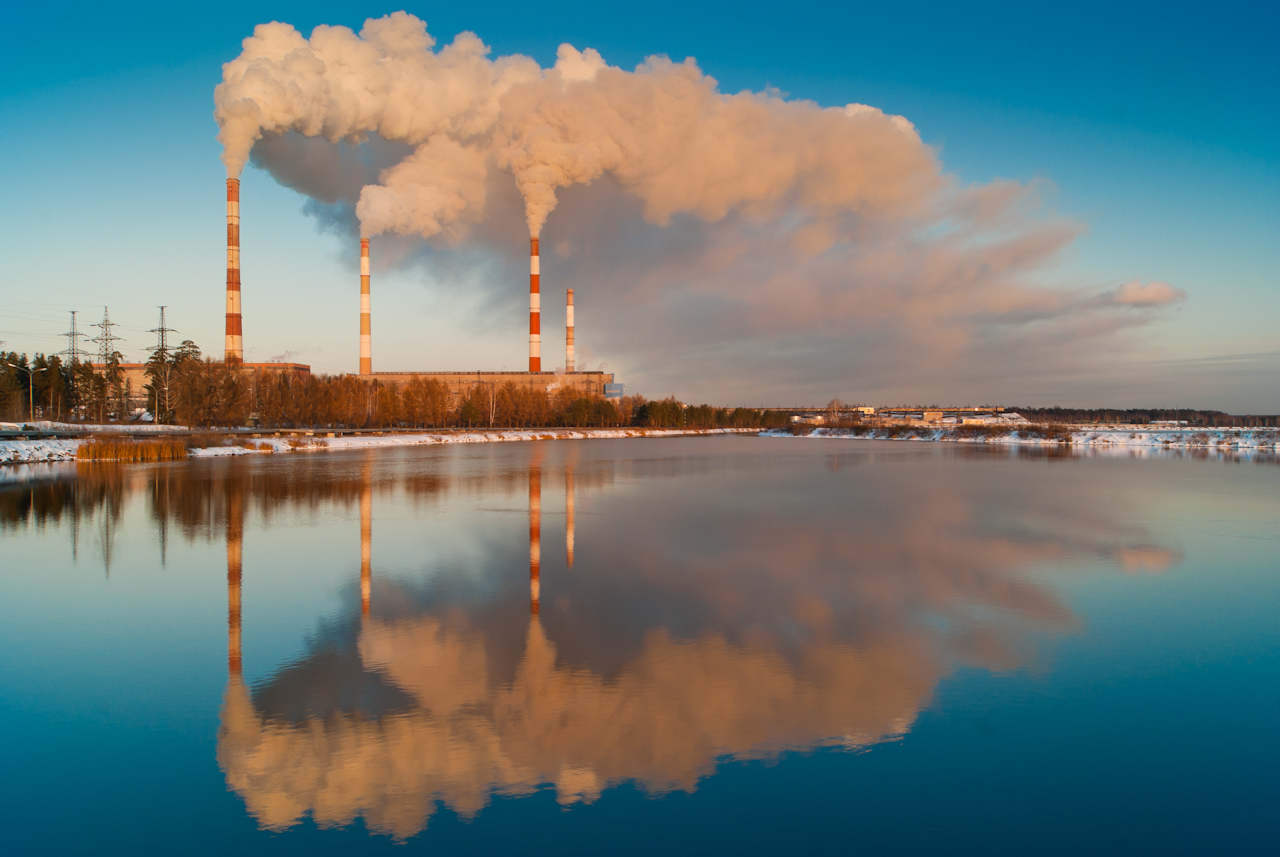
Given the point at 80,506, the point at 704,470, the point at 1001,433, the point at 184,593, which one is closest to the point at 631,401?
the point at 1001,433

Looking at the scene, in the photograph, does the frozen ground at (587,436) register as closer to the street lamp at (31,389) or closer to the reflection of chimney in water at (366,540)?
the street lamp at (31,389)

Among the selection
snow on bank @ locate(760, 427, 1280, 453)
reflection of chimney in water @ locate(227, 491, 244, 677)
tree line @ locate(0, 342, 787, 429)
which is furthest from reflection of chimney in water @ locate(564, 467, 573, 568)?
snow on bank @ locate(760, 427, 1280, 453)

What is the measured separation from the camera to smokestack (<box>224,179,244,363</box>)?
186 ft

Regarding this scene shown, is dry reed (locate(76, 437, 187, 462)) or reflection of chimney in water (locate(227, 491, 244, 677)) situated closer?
reflection of chimney in water (locate(227, 491, 244, 677))

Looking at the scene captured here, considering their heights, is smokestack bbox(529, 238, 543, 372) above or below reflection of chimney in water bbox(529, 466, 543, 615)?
above

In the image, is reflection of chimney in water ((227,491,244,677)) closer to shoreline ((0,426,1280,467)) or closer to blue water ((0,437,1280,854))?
blue water ((0,437,1280,854))

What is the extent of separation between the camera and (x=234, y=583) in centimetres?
894

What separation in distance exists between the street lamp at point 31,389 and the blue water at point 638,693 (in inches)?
2561

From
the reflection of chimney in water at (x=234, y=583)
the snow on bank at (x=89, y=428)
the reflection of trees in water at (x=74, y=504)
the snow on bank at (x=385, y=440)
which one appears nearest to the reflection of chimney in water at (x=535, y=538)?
the reflection of chimney in water at (x=234, y=583)

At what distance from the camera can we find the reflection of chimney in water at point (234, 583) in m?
6.32

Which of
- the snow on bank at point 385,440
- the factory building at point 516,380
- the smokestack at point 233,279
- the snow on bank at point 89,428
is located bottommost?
the snow on bank at point 385,440

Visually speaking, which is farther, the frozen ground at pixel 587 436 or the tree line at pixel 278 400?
the tree line at pixel 278 400

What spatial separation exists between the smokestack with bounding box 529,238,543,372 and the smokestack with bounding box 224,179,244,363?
2388 centimetres

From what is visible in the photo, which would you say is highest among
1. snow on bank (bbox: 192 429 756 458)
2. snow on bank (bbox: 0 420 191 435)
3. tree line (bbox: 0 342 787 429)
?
tree line (bbox: 0 342 787 429)
